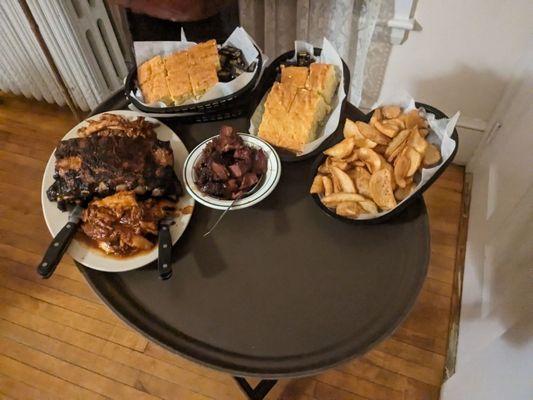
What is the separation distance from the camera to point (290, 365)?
822mm

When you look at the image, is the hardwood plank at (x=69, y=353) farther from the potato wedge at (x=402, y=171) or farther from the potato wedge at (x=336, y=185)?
the potato wedge at (x=402, y=171)

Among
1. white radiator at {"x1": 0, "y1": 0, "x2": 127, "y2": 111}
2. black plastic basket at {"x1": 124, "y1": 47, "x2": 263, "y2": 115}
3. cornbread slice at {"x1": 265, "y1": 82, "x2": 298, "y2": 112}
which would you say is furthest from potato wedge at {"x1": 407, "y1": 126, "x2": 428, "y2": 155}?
white radiator at {"x1": 0, "y1": 0, "x2": 127, "y2": 111}

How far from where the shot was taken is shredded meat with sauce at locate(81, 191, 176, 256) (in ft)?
3.05

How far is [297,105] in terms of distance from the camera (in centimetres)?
109

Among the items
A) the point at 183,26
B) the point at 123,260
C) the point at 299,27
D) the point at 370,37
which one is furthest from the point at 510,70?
the point at 123,260

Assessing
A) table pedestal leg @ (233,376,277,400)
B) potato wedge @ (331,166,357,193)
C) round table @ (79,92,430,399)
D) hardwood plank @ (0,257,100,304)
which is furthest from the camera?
hardwood plank @ (0,257,100,304)

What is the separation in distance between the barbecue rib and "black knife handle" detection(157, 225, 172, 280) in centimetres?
10

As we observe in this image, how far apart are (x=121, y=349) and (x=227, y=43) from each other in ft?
3.74

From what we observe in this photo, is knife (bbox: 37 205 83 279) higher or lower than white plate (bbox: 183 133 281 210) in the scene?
lower

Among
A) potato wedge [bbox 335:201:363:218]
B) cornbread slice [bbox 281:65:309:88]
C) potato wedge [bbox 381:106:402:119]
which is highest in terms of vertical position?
cornbread slice [bbox 281:65:309:88]

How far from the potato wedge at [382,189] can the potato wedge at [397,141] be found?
6 cm

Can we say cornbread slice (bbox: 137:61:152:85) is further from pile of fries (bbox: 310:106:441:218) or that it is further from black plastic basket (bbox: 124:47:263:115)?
pile of fries (bbox: 310:106:441:218)

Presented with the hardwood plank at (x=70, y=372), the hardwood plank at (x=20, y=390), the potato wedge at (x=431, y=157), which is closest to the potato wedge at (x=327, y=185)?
the potato wedge at (x=431, y=157)

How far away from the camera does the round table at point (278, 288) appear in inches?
33.2
